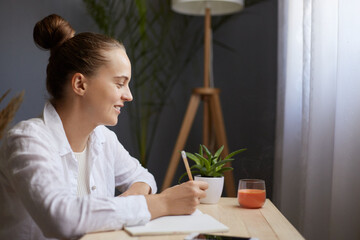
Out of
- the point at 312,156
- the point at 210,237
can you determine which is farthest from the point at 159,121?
the point at 210,237

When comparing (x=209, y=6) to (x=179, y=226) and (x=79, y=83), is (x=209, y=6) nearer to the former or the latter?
(x=79, y=83)

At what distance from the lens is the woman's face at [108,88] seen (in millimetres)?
1261

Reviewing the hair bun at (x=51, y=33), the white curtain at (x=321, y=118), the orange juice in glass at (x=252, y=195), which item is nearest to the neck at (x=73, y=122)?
the hair bun at (x=51, y=33)

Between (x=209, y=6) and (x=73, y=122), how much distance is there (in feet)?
A: 4.90

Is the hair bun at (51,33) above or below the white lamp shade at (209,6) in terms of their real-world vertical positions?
below

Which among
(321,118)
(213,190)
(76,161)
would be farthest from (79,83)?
(321,118)

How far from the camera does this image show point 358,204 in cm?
153

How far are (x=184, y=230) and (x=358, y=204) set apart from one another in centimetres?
84

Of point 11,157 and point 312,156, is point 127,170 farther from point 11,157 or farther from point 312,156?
point 312,156

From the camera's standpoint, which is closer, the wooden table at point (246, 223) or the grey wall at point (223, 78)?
the wooden table at point (246, 223)

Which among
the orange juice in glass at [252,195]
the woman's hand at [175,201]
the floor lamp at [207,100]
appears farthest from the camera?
the floor lamp at [207,100]

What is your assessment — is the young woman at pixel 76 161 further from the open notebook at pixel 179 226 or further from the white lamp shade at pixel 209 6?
the white lamp shade at pixel 209 6

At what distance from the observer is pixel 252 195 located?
3.99ft

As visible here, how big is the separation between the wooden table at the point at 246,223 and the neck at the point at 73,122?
405mm
